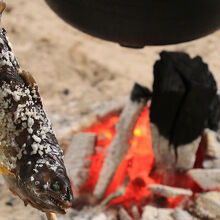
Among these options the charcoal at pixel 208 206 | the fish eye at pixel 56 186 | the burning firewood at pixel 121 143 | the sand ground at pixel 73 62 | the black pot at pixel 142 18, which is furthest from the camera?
the sand ground at pixel 73 62

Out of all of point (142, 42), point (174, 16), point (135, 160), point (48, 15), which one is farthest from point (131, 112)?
point (48, 15)

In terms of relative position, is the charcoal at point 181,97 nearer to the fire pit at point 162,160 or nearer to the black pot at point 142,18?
the fire pit at point 162,160

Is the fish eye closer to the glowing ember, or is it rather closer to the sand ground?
the glowing ember

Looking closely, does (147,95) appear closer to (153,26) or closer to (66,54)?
(153,26)

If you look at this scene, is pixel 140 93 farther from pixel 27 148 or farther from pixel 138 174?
pixel 27 148

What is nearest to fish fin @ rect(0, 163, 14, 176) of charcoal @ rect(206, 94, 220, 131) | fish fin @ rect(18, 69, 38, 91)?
fish fin @ rect(18, 69, 38, 91)

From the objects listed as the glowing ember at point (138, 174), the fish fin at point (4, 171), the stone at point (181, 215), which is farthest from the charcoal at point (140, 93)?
the fish fin at point (4, 171)

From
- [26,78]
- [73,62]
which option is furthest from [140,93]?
[26,78]
